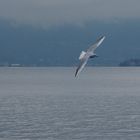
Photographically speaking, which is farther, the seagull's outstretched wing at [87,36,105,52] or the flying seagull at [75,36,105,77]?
the seagull's outstretched wing at [87,36,105,52]

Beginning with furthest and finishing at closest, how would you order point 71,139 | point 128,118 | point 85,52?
point 128,118
point 71,139
point 85,52

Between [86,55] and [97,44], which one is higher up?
[97,44]

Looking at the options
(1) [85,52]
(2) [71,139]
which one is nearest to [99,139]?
(2) [71,139]

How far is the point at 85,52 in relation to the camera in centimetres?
2566

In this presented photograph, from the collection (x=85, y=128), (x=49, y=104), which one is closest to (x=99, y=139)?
(x=85, y=128)

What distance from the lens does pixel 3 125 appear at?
71.4 meters

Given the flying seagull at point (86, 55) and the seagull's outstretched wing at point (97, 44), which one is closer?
the flying seagull at point (86, 55)

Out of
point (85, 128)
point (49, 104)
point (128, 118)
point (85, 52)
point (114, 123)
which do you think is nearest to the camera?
point (85, 52)

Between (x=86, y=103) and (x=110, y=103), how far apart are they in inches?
142

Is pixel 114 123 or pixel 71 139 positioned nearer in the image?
pixel 71 139

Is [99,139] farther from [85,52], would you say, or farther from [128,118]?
[85,52]

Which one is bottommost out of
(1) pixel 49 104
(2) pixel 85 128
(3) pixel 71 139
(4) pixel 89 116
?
(3) pixel 71 139

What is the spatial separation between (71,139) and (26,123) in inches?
540

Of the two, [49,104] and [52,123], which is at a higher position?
[49,104]
